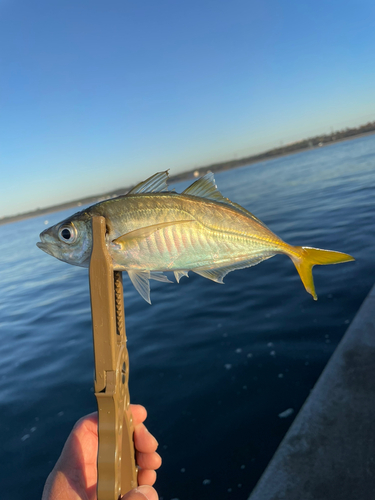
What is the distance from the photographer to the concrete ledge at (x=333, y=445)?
119 inches

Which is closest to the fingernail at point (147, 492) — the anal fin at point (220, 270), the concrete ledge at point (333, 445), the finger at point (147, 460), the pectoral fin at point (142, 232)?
the finger at point (147, 460)

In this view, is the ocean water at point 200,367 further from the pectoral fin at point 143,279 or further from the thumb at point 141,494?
the pectoral fin at point 143,279

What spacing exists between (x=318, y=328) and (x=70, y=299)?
30.5 feet

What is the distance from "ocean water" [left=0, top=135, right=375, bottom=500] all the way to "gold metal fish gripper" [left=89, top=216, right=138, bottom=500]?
3.05m

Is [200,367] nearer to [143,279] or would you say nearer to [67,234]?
[143,279]

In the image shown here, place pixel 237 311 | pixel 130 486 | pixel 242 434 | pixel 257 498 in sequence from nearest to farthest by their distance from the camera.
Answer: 1. pixel 130 486
2. pixel 257 498
3. pixel 242 434
4. pixel 237 311

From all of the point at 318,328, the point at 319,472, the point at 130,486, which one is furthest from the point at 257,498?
the point at 318,328

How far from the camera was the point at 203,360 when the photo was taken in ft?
20.9

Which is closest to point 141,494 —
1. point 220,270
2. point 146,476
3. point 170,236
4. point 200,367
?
point 146,476

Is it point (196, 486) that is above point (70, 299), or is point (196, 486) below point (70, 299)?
below

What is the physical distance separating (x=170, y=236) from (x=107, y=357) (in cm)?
74

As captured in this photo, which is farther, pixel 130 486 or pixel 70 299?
pixel 70 299

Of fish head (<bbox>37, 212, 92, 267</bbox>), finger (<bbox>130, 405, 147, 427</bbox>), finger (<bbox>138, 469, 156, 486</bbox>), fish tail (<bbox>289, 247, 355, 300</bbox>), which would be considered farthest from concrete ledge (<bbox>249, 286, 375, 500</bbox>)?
fish head (<bbox>37, 212, 92, 267</bbox>)

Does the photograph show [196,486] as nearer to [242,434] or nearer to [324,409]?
[242,434]
